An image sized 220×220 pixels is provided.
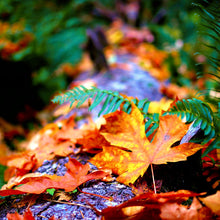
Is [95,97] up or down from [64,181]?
up

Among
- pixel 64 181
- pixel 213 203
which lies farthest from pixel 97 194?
pixel 213 203

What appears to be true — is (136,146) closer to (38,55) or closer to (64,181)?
(64,181)

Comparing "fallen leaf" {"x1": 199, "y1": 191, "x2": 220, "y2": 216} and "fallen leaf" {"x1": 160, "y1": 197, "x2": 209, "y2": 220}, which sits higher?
"fallen leaf" {"x1": 199, "y1": 191, "x2": 220, "y2": 216}

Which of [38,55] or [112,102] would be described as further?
[38,55]

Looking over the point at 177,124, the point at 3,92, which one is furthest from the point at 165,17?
the point at 177,124

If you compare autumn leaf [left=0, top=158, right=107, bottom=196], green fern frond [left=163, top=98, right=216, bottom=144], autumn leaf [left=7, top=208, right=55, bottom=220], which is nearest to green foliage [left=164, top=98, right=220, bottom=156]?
green fern frond [left=163, top=98, right=216, bottom=144]

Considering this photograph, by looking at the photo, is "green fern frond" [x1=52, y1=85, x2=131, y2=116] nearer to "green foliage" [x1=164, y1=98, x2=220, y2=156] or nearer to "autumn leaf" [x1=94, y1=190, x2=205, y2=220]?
"green foliage" [x1=164, y1=98, x2=220, y2=156]

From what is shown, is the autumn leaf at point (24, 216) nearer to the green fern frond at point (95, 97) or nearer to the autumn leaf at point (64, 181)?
the autumn leaf at point (64, 181)
